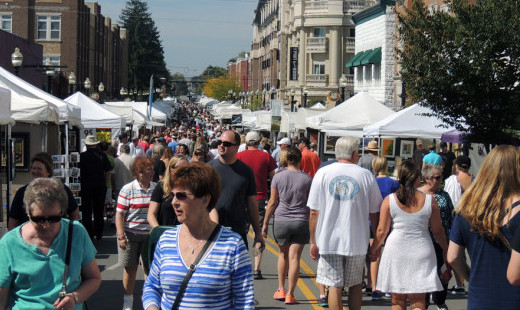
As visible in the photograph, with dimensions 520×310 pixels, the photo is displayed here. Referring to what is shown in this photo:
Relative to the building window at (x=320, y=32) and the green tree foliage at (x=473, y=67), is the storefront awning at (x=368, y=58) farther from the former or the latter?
the green tree foliage at (x=473, y=67)

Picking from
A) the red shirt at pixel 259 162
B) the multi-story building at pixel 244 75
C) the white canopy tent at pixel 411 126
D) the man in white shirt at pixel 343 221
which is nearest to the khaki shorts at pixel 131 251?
the man in white shirt at pixel 343 221

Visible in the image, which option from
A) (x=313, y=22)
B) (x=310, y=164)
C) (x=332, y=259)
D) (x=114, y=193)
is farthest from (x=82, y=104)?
(x=313, y=22)

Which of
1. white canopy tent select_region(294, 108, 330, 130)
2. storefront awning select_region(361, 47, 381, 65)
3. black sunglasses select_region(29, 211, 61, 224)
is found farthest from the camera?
storefront awning select_region(361, 47, 381, 65)

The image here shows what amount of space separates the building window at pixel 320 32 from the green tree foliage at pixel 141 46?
45.8 metres

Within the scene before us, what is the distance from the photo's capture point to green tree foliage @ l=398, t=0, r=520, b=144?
1866 centimetres

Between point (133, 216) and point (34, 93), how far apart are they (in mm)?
7165

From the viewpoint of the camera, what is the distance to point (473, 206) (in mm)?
5207

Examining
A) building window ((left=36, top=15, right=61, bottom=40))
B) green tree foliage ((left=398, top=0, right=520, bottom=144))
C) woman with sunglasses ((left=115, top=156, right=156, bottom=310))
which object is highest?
building window ((left=36, top=15, right=61, bottom=40))

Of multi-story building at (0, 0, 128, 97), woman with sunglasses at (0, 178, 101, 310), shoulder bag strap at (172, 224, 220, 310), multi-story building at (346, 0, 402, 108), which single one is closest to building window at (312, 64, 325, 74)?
multi-story building at (346, 0, 402, 108)

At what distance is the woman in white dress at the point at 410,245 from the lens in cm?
812

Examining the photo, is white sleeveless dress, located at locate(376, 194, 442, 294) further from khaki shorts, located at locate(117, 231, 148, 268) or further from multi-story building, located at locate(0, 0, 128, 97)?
multi-story building, located at locate(0, 0, 128, 97)

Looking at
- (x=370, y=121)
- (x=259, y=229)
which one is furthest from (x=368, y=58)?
(x=259, y=229)

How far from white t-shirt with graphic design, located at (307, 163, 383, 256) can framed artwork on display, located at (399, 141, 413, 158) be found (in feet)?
56.9

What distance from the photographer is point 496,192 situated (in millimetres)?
5164
